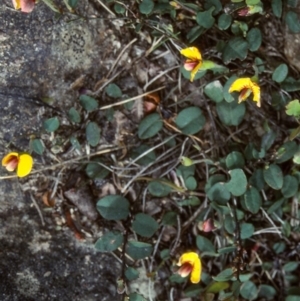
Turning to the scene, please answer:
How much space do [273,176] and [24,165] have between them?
763 millimetres

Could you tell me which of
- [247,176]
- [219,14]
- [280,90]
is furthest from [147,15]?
[247,176]

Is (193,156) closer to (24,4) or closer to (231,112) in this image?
(231,112)

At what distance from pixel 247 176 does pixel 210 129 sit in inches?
8.0

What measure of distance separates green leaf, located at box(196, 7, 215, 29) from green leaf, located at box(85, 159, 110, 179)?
55 centimetres

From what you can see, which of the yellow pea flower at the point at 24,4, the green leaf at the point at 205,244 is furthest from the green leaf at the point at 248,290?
the yellow pea flower at the point at 24,4

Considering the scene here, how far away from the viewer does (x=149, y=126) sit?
1.81 metres

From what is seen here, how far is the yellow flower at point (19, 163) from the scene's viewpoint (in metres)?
1.61

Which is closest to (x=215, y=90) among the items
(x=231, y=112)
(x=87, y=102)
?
(x=231, y=112)

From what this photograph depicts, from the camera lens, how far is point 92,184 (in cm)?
183

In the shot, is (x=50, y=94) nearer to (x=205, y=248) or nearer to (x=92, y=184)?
(x=92, y=184)

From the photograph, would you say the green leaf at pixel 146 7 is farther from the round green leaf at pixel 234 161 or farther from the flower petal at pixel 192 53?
the round green leaf at pixel 234 161

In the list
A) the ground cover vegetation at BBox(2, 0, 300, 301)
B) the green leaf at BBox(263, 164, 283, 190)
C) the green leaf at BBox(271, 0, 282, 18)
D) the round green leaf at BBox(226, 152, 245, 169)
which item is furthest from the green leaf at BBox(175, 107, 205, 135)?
the green leaf at BBox(271, 0, 282, 18)

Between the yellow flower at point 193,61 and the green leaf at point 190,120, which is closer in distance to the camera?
the yellow flower at point 193,61

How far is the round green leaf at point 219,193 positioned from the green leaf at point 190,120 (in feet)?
0.63
